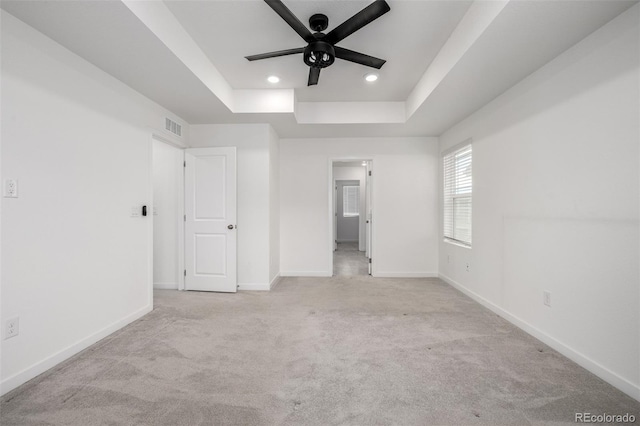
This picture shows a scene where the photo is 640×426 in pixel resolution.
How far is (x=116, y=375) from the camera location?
74.2 inches

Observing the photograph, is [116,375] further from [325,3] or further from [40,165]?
[325,3]

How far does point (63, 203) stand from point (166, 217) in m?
1.93

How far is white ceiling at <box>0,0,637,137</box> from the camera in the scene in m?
1.76

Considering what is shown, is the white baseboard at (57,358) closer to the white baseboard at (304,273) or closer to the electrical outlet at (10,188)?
the electrical outlet at (10,188)

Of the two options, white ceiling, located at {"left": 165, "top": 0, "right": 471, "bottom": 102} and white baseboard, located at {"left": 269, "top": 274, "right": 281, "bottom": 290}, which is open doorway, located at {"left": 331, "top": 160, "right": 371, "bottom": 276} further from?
white ceiling, located at {"left": 165, "top": 0, "right": 471, "bottom": 102}

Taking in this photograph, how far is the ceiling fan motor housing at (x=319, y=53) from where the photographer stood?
2.05 metres

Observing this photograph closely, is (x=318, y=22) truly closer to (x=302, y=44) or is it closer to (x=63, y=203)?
(x=302, y=44)

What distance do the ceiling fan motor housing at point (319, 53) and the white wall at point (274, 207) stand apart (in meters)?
1.97

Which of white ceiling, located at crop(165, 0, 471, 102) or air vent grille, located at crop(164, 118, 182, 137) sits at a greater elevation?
white ceiling, located at crop(165, 0, 471, 102)

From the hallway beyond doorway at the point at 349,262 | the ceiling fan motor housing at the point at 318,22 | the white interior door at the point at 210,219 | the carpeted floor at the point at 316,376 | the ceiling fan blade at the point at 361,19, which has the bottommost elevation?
the carpeted floor at the point at 316,376

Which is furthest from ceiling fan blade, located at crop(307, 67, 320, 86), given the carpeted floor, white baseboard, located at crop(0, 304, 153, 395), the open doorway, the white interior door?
the open doorway

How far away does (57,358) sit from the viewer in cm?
201

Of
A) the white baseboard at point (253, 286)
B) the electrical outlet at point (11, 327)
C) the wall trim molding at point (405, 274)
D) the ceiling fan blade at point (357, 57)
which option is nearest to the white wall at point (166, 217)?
the white baseboard at point (253, 286)

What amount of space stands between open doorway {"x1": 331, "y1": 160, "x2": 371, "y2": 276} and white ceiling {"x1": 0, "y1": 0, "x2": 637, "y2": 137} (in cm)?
298
